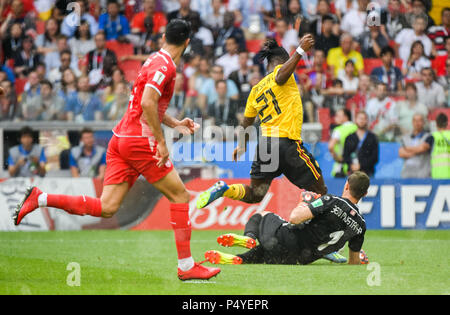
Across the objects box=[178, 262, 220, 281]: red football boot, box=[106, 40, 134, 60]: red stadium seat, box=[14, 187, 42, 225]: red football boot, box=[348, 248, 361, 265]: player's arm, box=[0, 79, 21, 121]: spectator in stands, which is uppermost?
box=[106, 40, 134, 60]: red stadium seat

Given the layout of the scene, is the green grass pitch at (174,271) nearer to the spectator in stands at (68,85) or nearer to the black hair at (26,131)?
the black hair at (26,131)

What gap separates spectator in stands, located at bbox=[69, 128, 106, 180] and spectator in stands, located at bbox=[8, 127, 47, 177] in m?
0.54

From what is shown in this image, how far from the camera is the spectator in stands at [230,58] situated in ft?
50.4

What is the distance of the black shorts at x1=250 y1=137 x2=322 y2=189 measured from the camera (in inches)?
322

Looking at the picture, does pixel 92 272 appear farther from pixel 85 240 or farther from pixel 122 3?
pixel 122 3

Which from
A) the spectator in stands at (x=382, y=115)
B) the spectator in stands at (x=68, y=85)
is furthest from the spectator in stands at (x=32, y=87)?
the spectator in stands at (x=382, y=115)

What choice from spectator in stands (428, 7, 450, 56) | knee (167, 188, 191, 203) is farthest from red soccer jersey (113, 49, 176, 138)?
spectator in stands (428, 7, 450, 56)

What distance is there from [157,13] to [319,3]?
11.6ft

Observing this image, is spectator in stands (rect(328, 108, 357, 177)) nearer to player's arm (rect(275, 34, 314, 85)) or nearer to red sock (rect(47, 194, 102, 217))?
player's arm (rect(275, 34, 314, 85))

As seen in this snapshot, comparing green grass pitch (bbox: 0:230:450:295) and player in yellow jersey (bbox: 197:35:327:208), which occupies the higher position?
player in yellow jersey (bbox: 197:35:327:208)

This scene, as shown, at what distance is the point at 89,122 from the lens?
539 inches

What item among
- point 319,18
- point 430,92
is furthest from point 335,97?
point 319,18

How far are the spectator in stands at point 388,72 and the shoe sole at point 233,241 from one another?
7828 mm
